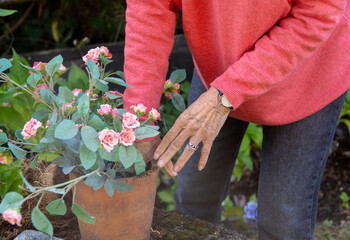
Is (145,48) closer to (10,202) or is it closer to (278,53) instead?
(278,53)

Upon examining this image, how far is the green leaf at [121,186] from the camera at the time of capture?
97cm

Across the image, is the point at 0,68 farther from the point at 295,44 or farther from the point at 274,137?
the point at 274,137

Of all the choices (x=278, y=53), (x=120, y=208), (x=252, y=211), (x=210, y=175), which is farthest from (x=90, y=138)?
(x=252, y=211)

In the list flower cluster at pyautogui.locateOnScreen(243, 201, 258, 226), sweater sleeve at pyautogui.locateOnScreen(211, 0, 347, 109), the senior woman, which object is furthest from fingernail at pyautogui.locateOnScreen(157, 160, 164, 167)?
flower cluster at pyautogui.locateOnScreen(243, 201, 258, 226)

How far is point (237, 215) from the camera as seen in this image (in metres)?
2.67

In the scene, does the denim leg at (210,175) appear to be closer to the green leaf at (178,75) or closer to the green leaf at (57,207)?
the green leaf at (178,75)

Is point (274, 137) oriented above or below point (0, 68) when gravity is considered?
below

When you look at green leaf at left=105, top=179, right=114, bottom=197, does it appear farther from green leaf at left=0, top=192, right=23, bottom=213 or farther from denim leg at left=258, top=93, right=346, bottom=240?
denim leg at left=258, top=93, right=346, bottom=240

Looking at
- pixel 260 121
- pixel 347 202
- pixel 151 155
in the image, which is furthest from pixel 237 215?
pixel 151 155

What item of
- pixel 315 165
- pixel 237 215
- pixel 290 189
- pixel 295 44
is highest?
pixel 295 44

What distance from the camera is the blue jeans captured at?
1376mm

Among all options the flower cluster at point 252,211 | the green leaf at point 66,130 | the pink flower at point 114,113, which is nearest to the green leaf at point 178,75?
the pink flower at point 114,113

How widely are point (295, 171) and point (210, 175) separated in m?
0.42

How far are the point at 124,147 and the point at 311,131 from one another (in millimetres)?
714
